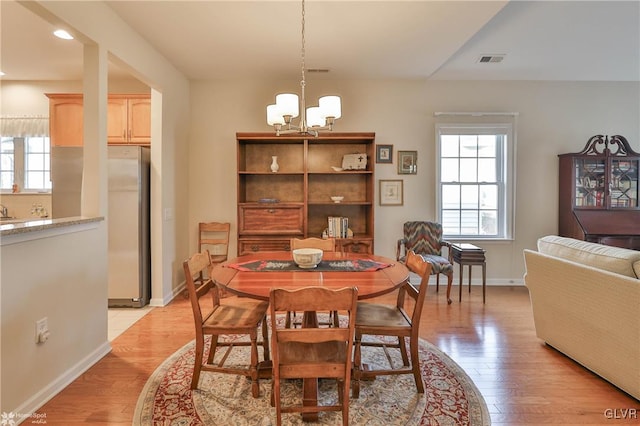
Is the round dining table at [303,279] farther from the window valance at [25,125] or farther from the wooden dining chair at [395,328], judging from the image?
the window valance at [25,125]

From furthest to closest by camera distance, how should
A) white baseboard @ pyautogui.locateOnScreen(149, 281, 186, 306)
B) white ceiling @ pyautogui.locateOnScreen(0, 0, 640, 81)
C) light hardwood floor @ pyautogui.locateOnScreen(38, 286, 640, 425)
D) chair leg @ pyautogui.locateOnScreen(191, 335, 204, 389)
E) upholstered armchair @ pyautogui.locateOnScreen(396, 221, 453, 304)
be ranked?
1. upholstered armchair @ pyautogui.locateOnScreen(396, 221, 453, 304)
2. white baseboard @ pyautogui.locateOnScreen(149, 281, 186, 306)
3. white ceiling @ pyautogui.locateOnScreen(0, 0, 640, 81)
4. chair leg @ pyautogui.locateOnScreen(191, 335, 204, 389)
5. light hardwood floor @ pyautogui.locateOnScreen(38, 286, 640, 425)

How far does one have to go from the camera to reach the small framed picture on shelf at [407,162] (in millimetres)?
4570

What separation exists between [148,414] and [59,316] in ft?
2.93

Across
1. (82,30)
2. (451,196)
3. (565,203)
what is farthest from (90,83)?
(565,203)

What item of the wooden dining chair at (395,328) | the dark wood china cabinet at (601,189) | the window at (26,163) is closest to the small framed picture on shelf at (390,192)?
the dark wood china cabinet at (601,189)

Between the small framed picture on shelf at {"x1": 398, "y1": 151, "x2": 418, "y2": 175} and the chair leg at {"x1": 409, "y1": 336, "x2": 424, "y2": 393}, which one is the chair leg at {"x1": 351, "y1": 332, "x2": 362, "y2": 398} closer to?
the chair leg at {"x1": 409, "y1": 336, "x2": 424, "y2": 393}

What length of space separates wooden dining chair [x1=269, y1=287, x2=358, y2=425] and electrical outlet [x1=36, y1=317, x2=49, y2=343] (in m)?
1.46

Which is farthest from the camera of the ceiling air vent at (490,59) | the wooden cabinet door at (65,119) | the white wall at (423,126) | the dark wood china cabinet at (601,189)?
the white wall at (423,126)

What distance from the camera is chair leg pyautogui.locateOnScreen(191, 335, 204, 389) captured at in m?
2.02

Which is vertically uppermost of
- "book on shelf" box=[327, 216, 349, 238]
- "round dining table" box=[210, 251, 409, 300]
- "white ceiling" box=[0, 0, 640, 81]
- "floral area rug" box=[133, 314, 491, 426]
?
"white ceiling" box=[0, 0, 640, 81]

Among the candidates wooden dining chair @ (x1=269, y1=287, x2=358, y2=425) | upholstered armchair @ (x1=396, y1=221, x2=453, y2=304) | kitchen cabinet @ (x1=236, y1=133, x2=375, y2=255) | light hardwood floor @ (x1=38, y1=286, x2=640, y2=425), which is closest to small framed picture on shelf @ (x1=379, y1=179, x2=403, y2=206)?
kitchen cabinet @ (x1=236, y1=133, x2=375, y2=255)

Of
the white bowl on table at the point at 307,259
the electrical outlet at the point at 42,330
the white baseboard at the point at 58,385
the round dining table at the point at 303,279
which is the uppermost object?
the white bowl on table at the point at 307,259

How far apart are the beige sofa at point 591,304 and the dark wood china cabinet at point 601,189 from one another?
196 cm

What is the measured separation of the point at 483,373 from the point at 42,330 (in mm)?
2836
